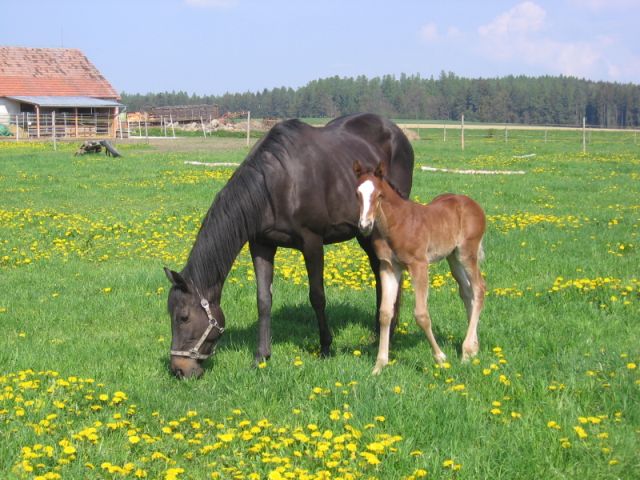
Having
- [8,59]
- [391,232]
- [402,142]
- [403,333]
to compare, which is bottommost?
[403,333]

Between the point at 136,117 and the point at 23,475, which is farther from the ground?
the point at 136,117

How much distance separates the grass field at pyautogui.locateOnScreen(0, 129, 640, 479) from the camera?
14.5 ft

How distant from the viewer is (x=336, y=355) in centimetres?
686

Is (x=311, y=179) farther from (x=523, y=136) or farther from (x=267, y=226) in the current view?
(x=523, y=136)

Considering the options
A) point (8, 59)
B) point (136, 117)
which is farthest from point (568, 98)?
point (8, 59)

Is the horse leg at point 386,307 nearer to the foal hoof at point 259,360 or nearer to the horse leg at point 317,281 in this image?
the horse leg at point 317,281

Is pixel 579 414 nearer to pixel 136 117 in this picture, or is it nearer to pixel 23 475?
pixel 23 475

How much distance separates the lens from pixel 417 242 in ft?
20.9

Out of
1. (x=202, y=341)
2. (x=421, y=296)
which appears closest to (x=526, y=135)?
(x=421, y=296)

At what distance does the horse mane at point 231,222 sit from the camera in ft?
21.2

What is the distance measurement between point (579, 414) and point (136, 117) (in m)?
89.1

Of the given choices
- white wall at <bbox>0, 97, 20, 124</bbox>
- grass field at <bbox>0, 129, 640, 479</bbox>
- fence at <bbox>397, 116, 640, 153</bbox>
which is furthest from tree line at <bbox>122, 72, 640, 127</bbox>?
grass field at <bbox>0, 129, 640, 479</bbox>

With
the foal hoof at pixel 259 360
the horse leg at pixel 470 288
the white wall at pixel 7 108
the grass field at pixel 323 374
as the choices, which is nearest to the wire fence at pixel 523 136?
the grass field at pixel 323 374

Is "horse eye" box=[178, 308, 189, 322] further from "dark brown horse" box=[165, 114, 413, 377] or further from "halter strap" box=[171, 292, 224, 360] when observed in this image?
"halter strap" box=[171, 292, 224, 360]
